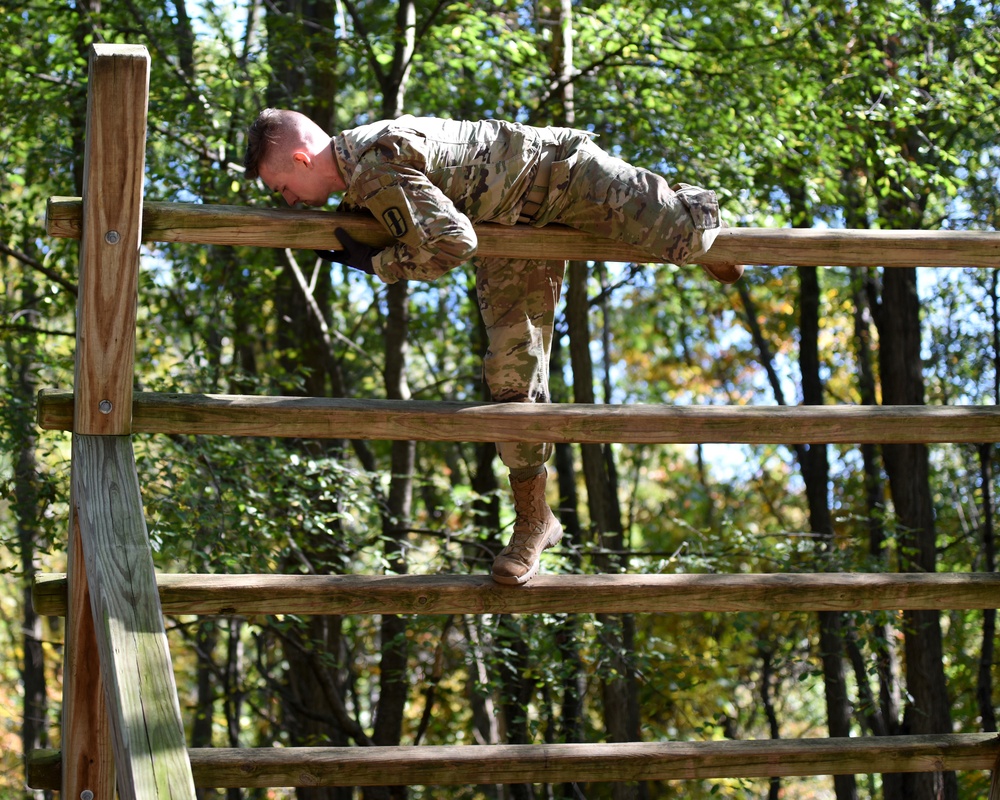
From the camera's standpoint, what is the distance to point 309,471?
5688 mm

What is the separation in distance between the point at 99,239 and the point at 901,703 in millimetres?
8041

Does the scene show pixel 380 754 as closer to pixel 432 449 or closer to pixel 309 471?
pixel 309 471

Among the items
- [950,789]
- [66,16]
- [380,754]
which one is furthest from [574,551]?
[66,16]

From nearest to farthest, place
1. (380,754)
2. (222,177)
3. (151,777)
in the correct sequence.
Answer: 1. (151,777)
2. (380,754)
3. (222,177)

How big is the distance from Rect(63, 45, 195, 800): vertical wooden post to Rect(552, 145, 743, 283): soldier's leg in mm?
1014

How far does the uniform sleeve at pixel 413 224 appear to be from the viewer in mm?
2410

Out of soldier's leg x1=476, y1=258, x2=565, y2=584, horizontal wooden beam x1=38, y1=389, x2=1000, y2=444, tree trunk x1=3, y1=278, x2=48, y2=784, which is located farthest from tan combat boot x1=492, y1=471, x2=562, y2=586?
tree trunk x1=3, y1=278, x2=48, y2=784

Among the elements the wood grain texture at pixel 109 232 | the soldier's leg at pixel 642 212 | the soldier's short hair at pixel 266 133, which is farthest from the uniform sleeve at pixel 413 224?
the wood grain texture at pixel 109 232

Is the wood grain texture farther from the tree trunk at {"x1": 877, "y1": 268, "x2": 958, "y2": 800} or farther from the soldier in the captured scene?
the tree trunk at {"x1": 877, "y1": 268, "x2": 958, "y2": 800}

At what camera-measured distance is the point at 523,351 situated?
9.52 ft

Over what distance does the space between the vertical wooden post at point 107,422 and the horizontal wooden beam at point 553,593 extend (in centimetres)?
26

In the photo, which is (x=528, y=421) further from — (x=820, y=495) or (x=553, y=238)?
(x=820, y=495)

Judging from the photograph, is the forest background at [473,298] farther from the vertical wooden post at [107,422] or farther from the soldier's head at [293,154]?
the soldier's head at [293,154]

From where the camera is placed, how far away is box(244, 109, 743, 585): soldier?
2.45 m
